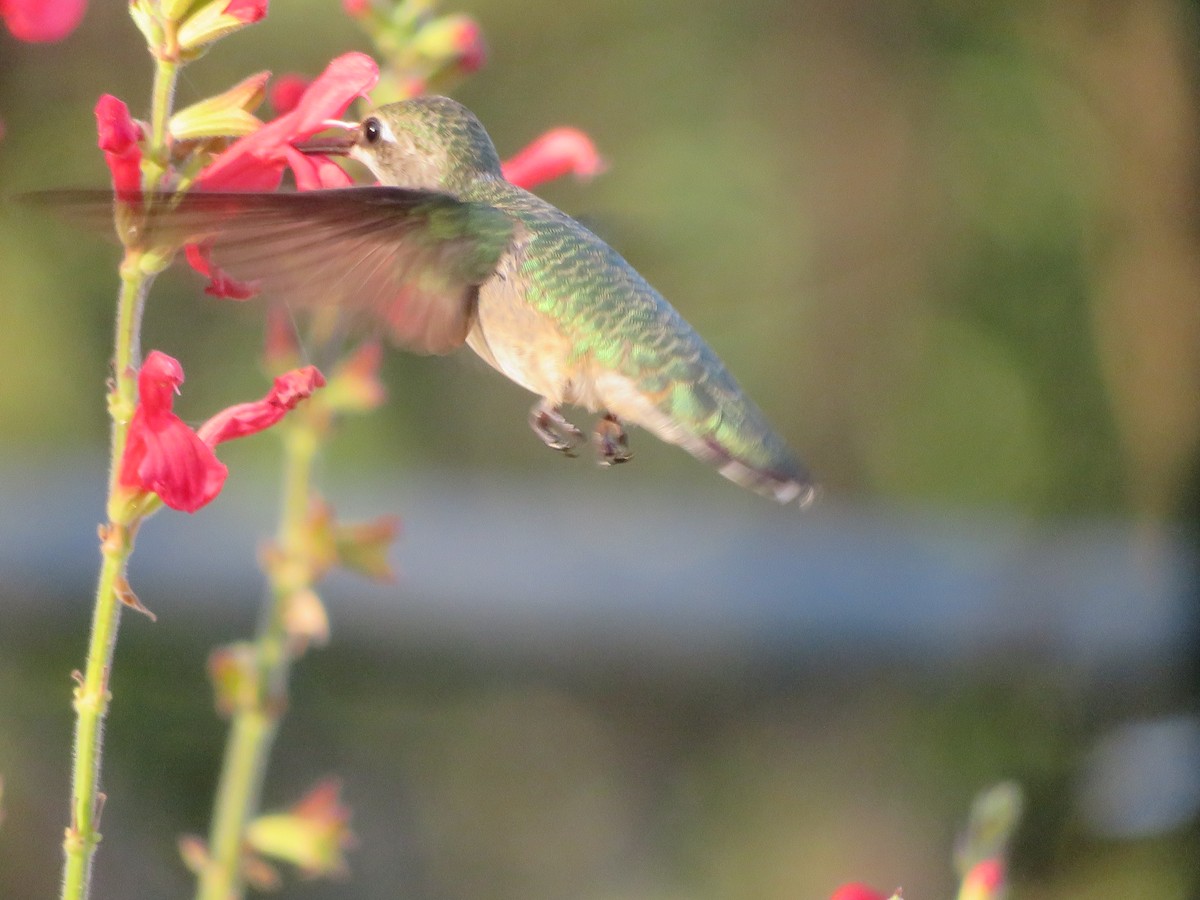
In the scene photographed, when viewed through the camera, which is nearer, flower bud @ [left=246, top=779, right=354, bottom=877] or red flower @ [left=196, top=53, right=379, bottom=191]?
red flower @ [left=196, top=53, right=379, bottom=191]

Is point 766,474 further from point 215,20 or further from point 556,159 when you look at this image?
point 215,20

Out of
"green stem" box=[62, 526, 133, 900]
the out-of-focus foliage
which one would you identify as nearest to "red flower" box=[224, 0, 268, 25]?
"green stem" box=[62, 526, 133, 900]

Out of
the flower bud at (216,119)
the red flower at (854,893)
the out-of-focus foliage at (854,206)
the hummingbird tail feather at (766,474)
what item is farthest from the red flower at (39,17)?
the out-of-focus foliage at (854,206)

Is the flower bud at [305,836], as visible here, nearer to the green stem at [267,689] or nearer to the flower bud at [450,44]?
the green stem at [267,689]

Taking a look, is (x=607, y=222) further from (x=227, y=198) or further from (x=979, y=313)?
(x=979, y=313)

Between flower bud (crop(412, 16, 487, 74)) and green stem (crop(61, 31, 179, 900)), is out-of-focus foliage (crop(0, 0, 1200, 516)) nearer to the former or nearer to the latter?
flower bud (crop(412, 16, 487, 74))

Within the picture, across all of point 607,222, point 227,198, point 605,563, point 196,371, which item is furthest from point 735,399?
point 196,371

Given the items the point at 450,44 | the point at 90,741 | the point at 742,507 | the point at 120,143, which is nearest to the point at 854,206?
the point at 742,507

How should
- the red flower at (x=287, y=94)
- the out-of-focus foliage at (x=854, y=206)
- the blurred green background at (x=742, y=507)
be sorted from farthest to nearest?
the out-of-focus foliage at (x=854, y=206) < the blurred green background at (x=742, y=507) < the red flower at (x=287, y=94)
